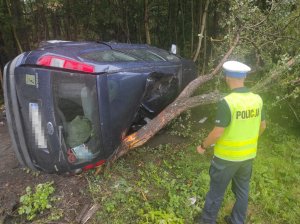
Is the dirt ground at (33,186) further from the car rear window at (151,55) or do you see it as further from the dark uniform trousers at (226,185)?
the car rear window at (151,55)

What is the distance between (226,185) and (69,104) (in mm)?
1857

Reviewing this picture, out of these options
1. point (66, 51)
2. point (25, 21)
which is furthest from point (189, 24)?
point (66, 51)

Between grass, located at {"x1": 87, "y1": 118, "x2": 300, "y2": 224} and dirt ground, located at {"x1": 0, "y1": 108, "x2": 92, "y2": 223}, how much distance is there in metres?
0.16

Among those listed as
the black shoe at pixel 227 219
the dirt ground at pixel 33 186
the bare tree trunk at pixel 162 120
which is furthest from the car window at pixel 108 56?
the black shoe at pixel 227 219

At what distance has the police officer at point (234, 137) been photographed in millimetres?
2801

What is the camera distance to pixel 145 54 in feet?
15.6

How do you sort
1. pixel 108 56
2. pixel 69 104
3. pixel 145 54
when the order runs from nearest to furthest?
pixel 69 104, pixel 108 56, pixel 145 54

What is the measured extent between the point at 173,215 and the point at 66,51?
2.19 metres

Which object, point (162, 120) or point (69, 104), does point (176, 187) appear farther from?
point (69, 104)

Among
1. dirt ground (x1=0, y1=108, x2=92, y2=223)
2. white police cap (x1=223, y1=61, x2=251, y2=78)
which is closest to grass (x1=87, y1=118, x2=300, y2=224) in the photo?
dirt ground (x1=0, y1=108, x2=92, y2=223)

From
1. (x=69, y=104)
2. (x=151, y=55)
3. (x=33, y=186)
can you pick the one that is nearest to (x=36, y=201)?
(x=33, y=186)

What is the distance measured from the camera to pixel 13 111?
132 inches

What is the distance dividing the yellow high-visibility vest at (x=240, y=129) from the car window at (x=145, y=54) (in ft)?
6.21

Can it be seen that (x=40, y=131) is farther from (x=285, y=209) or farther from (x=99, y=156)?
(x=285, y=209)
